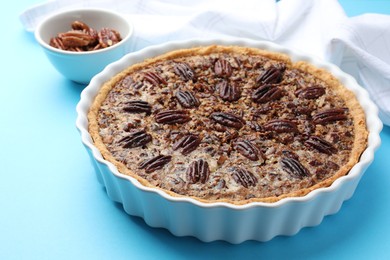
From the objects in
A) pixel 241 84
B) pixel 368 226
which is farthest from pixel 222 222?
pixel 241 84

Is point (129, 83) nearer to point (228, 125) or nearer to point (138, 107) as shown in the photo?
point (138, 107)

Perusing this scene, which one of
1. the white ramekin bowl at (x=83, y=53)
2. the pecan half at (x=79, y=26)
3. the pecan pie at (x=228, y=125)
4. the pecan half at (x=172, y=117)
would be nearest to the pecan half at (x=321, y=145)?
the pecan pie at (x=228, y=125)

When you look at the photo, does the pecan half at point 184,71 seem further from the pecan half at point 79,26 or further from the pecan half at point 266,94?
the pecan half at point 79,26

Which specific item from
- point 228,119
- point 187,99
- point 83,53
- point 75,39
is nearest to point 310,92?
point 228,119

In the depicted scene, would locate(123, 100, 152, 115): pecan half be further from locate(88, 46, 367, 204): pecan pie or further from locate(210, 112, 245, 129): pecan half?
locate(210, 112, 245, 129): pecan half

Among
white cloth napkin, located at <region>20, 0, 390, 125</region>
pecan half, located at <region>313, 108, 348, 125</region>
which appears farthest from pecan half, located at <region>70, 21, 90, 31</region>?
pecan half, located at <region>313, 108, 348, 125</region>

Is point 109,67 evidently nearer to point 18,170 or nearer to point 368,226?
point 18,170
